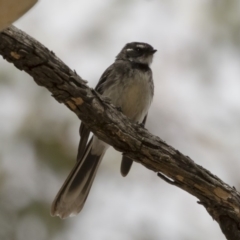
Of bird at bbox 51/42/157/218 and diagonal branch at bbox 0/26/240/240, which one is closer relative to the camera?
diagonal branch at bbox 0/26/240/240

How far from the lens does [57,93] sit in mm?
2799

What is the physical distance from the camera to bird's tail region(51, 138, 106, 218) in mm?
4395

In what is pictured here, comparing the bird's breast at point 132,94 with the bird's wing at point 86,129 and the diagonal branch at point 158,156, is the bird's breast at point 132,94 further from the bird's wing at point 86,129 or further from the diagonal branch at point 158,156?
the diagonal branch at point 158,156

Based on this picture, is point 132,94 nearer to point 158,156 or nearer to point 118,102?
point 118,102

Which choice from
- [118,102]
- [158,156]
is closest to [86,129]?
[118,102]

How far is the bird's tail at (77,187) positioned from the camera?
4395 mm

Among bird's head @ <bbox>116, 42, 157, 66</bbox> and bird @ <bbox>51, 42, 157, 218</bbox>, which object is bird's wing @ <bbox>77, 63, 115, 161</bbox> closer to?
bird @ <bbox>51, 42, 157, 218</bbox>

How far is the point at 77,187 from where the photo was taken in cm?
473

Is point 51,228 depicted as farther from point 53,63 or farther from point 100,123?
point 53,63

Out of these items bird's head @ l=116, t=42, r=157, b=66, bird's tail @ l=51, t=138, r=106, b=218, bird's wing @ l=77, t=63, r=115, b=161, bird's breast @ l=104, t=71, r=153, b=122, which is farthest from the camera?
bird's head @ l=116, t=42, r=157, b=66

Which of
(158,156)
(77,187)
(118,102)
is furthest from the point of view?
(118,102)

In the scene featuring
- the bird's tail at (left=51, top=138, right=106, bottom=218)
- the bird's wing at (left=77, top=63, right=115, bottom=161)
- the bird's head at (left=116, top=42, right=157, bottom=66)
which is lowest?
the bird's tail at (left=51, top=138, right=106, bottom=218)

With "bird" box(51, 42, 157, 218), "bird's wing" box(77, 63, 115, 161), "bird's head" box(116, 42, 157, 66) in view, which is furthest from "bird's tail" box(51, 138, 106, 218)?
"bird's head" box(116, 42, 157, 66)

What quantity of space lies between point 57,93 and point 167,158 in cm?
86
